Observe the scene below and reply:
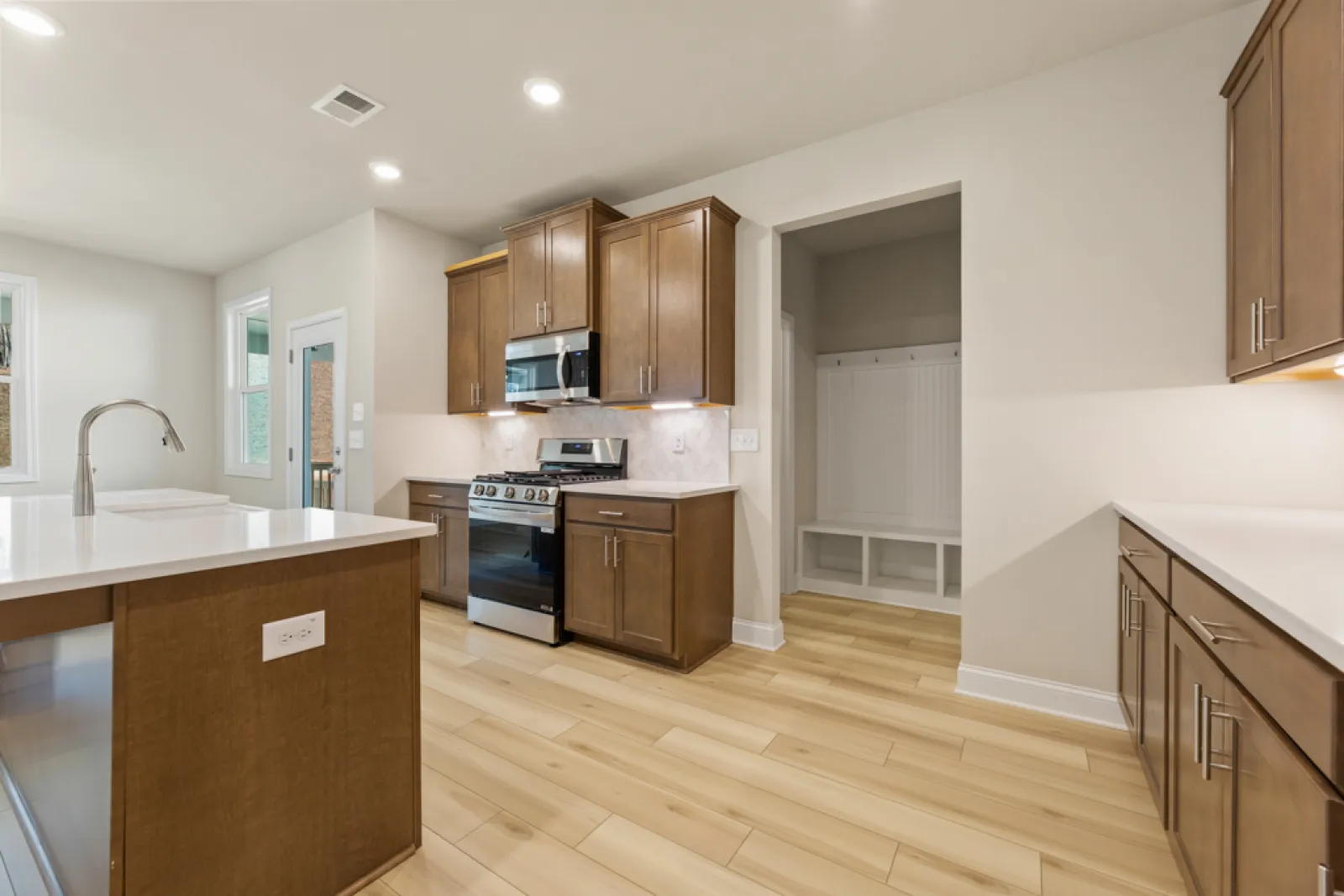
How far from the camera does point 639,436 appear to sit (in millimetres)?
3719

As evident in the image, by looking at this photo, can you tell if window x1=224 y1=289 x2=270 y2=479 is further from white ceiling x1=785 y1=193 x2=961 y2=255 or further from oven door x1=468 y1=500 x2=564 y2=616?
white ceiling x1=785 y1=193 x2=961 y2=255

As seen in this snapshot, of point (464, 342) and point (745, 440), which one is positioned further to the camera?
point (464, 342)

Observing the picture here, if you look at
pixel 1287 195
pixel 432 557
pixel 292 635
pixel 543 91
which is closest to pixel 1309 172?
pixel 1287 195

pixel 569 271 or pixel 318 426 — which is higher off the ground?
pixel 569 271

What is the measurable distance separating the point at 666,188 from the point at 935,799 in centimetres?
336

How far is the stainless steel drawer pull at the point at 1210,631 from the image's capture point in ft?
3.37

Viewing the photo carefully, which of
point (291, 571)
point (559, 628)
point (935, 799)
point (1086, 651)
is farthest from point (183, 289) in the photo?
point (1086, 651)

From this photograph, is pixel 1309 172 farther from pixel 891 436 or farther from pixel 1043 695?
pixel 891 436

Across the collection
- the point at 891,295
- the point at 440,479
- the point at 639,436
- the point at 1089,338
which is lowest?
the point at 440,479

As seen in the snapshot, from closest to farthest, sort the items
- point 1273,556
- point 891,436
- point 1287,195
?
point 1273,556
point 1287,195
point 891,436

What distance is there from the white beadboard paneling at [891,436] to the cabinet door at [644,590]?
223cm

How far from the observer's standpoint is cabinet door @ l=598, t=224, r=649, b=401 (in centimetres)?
322

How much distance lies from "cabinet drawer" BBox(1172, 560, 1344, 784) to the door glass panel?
4725 mm

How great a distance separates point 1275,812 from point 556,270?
11.6ft
